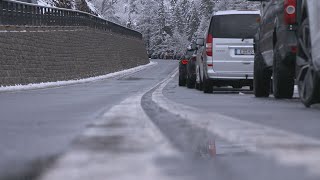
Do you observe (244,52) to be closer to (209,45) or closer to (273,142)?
(209,45)

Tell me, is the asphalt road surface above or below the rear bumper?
above

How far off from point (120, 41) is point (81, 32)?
19.7 meters

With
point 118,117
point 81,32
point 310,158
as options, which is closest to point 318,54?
point 118,117

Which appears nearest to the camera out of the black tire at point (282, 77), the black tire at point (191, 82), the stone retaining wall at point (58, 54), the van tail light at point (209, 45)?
the black tire at point (282, 77)

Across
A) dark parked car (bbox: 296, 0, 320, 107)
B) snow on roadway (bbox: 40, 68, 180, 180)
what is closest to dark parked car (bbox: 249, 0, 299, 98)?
dark parked car (bbox: 296, 0, 320, 107)

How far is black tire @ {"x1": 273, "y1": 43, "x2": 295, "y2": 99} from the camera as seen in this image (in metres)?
9.77

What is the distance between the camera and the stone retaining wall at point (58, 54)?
2840 cm

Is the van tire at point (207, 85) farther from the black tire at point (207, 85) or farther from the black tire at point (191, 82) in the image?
the black tire at point (191, 82)

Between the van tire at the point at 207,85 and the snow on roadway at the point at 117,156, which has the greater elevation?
the snow on roadway at the point at 117,156

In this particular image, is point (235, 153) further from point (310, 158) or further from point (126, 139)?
point (126, 139)

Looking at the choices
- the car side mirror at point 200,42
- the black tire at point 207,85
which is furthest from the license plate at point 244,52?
the car side mirror at point 200,42

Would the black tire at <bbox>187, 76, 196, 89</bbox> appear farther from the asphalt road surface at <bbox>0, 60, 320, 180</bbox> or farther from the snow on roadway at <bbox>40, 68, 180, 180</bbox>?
the snow on roadway at <bbox>40, 68, 180, 180</bbox>

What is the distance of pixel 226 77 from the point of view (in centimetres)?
1517

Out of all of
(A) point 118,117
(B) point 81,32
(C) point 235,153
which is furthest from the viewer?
(B) point 81,32
